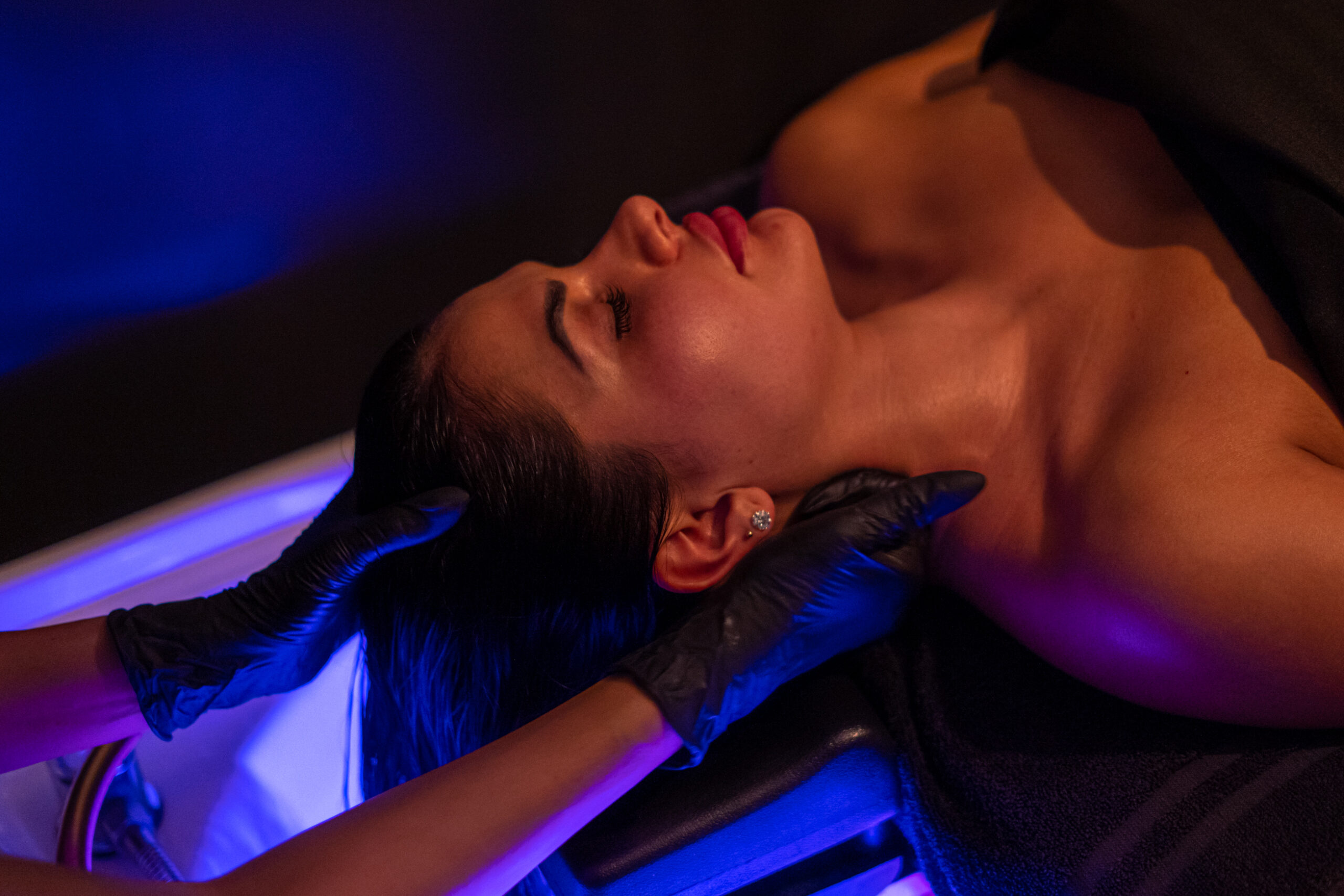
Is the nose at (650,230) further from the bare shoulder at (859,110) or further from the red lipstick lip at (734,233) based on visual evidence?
the bare shoulder at (859,110)

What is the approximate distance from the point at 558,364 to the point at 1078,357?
66 centimetres

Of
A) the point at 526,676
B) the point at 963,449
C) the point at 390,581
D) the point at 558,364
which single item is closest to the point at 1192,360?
the point at 963,449

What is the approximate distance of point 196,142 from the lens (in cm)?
139

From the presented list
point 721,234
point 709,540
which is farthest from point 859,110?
point 709,540

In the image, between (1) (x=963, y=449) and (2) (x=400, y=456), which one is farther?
(1) (x=963, y=449)

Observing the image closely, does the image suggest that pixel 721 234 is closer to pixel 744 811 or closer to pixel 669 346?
pixel 669 346

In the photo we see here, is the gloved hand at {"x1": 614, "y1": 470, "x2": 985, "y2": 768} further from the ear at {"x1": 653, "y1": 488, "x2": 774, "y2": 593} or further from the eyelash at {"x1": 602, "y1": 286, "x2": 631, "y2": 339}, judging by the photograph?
the eyelash at {"x1": 602, "y1": 286, "x2": 631, "y2": 339}

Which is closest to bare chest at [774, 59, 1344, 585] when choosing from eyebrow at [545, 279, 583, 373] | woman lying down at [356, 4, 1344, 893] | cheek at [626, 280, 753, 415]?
woman lying down at [356, 4, 1344, 893]

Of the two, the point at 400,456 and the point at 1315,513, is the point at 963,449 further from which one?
the point at 400,456

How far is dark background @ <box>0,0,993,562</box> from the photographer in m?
1.33

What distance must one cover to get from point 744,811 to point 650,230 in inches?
28.0

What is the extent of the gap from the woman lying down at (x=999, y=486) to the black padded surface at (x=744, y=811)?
0.06m

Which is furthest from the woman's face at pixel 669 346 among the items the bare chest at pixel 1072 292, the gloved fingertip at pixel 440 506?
the bare chest at pixel 1072 292

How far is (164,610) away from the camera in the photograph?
1.05 m
